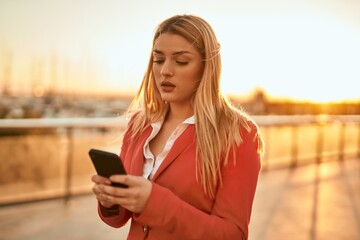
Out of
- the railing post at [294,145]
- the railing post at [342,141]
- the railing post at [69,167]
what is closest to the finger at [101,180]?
the railing post at [69,167]

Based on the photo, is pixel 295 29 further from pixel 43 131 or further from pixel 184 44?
pixel 184 44

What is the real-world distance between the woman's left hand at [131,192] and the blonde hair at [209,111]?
220 millimetres

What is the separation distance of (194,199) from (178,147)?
0.57ft

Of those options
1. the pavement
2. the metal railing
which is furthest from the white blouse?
the metal railing

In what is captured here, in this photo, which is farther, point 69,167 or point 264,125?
point 264,125

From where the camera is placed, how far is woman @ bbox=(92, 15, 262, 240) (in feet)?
4.04

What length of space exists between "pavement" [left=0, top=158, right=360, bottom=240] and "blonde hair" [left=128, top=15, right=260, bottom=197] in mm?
2722

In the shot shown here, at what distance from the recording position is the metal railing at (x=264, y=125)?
4.66 meters

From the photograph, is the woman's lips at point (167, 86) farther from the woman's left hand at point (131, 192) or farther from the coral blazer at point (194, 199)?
the woman's left hand at point (131, 192)

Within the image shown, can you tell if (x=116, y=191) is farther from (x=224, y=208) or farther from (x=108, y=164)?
(x=224, y=208)

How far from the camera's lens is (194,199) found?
137cm

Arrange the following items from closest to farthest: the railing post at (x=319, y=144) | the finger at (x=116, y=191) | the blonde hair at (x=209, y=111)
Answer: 1. the finger at (x=116, y=191)
2. the blonde hair at (x=209, y=111)
3. the railing post at (x=319, y=144)

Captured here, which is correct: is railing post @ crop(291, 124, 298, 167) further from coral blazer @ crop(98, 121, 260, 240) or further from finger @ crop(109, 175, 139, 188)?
finger @ crop(109, 175, 139, 188)

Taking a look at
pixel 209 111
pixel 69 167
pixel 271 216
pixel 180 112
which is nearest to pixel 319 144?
pixel 271 216
